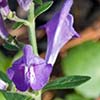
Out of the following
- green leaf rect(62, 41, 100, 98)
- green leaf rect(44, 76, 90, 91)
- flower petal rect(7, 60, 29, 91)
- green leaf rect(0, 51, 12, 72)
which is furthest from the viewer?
green leaf rect(62, 41, 100, 98)

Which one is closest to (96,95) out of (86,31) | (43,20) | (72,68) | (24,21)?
(72,68)

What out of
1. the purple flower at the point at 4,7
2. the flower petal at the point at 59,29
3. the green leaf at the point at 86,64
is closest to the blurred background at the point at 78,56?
the green leaf at the point at 86,64

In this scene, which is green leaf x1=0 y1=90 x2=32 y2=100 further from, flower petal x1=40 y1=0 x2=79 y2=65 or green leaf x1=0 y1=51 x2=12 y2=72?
green leaf x1=0 y1=51 x2=12 y2=72

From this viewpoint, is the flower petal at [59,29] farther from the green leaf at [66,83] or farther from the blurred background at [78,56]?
the blurred background at [78,56]

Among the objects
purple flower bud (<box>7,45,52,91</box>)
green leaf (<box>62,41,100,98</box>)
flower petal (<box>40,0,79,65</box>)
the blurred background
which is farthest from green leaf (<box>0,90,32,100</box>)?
green leaf (<box>62,41,100,98</box>)

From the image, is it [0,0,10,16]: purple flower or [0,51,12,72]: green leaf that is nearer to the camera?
[0,0,10,16]: purple flower

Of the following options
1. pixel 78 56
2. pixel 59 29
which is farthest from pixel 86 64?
pixel 59 29
